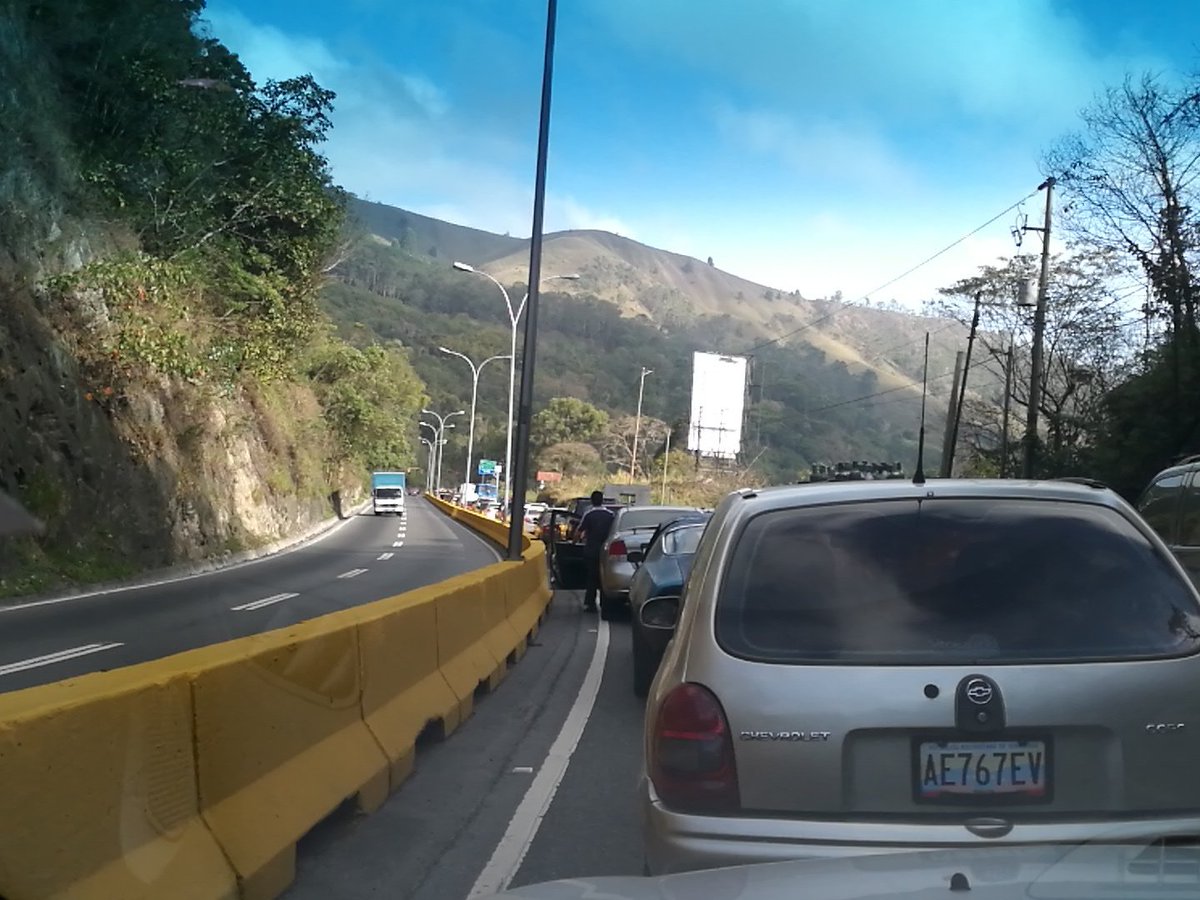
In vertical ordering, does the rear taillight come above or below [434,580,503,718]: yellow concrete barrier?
above

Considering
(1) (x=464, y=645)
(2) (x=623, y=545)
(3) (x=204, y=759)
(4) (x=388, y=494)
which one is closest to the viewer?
(3) (x=204, y=759)

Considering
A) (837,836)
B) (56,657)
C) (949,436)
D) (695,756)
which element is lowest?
(56,657)

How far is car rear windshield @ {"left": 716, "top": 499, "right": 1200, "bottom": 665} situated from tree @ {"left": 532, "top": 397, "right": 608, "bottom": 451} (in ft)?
321

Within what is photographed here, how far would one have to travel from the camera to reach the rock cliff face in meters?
22.7

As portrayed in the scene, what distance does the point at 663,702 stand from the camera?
13.8ft

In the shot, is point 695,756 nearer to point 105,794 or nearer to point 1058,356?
point 105,794

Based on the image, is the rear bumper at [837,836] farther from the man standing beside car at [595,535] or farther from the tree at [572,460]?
the tree at [572,460]

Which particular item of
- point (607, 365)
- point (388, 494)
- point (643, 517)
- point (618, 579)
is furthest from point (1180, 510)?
point (607, 365)

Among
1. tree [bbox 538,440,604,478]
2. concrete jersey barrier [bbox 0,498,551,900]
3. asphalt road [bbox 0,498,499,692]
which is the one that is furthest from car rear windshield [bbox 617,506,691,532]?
tree [bbox 538,440,604,478]

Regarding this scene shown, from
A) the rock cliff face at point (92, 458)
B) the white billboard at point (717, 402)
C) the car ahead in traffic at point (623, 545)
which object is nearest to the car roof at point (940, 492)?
the car ahead in traffic at point (623, 545)

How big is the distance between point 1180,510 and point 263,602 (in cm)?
1369

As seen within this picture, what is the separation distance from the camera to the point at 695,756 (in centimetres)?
402

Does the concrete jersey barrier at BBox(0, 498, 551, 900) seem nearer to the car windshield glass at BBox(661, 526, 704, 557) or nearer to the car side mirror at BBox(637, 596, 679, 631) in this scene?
the car side mirror at BBox(637, 596, 679, 631)

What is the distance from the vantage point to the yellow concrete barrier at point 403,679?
23.6 ft
